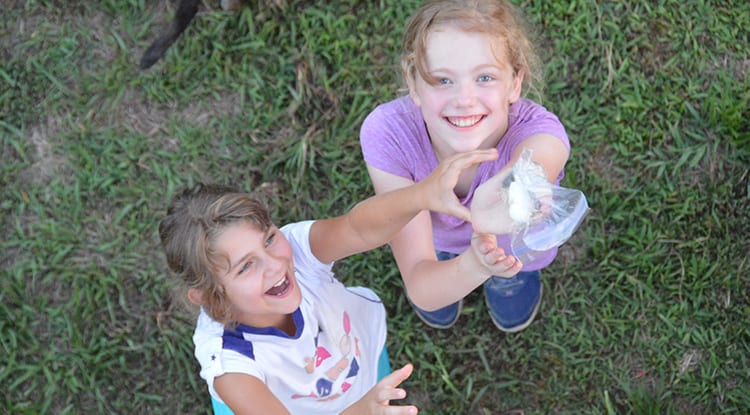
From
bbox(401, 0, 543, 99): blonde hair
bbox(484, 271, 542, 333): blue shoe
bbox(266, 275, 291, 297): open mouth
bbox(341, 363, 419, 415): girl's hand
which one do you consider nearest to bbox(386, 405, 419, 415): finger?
bbox(341, 363, 419, 415): girl's hand

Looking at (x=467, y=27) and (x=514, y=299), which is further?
(x=514, y=299)

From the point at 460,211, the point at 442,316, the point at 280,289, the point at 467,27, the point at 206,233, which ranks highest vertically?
the point at 467,27

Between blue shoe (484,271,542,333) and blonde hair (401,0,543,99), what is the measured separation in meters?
0.93

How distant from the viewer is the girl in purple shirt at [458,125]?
5.86 ft

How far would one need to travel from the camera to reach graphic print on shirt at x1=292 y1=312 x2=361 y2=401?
2068 mm

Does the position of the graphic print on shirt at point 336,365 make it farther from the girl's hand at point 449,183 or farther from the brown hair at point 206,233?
the girl's hand at point 449,183

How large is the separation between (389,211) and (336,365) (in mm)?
541

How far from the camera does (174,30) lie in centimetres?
309

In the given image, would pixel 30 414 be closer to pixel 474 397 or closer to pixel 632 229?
pixel 474 397

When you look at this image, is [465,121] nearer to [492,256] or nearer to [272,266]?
[492,256]

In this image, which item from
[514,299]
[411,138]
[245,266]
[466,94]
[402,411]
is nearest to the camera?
[402,411]

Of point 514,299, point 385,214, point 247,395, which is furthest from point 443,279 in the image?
point 514,299

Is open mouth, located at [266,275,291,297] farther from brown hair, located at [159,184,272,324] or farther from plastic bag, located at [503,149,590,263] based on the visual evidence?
plastic bag, located at [503,149,590,263]

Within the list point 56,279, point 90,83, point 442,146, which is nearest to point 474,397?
point 442,146
